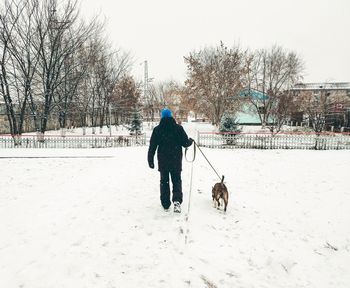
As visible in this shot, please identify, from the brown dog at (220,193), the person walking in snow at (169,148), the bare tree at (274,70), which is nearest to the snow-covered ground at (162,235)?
the brown dog at (220,193)

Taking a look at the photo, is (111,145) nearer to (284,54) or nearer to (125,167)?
(125,167)

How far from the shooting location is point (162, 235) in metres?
4.27

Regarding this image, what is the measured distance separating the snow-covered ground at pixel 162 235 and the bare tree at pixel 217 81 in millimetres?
23687

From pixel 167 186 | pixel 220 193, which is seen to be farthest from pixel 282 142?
pixel 167 186

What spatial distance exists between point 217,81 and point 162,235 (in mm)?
29428

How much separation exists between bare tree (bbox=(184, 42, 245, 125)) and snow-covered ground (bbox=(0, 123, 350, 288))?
23687 millimetres

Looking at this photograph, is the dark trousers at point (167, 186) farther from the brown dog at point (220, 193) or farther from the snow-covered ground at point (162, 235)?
the brown dog at point (220, 193)

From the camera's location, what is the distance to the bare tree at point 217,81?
30.9 meters

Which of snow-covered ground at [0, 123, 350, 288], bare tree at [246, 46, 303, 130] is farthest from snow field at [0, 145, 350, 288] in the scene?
bare tree at [246, 46, 303, 130]

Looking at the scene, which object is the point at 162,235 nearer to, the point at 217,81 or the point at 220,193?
the point at 220,193

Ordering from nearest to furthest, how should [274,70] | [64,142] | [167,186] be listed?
[167,186] < [64,142] < [274,70]

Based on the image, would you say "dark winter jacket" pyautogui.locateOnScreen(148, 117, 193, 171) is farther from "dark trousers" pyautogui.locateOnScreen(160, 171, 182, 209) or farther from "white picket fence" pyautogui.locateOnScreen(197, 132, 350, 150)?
"white picket fence" pyautogui.locateOnScreen(197, 132, 350, 150)

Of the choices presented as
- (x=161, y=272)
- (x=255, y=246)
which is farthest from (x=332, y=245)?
(x=161, y=272)

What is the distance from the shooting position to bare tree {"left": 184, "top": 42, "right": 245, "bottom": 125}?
30938 mm
